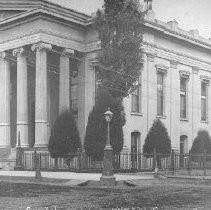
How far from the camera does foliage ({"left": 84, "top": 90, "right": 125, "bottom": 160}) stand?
3005cm

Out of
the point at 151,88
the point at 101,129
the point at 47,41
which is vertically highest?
the point at 47,41

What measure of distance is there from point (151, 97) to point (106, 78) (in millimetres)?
9186

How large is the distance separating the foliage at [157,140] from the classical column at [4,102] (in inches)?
407

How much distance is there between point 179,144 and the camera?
136ft

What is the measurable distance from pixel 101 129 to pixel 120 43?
5428 mm

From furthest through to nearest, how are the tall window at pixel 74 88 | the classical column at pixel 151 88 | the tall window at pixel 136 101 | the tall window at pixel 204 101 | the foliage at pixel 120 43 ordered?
1. the tall window at pixel 204 101
2. the tall window at pixel 74 88
3. the classical column at pixel 151 88
4. the tall window at pixel 136 101
5. the foliage at pixel 120 43

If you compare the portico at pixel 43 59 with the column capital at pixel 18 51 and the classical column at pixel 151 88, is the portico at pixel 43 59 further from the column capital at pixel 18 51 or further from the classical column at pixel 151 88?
the classical column at pixel 151 88

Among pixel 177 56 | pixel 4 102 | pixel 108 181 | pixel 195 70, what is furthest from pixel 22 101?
pixel 195 70

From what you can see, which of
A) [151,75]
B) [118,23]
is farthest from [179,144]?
[118,23]

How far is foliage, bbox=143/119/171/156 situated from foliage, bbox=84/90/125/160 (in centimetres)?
512

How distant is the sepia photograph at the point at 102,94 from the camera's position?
97.3 ft

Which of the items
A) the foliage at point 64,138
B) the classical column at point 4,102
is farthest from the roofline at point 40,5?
the foliage at point 64,138

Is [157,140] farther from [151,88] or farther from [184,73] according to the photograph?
[184,73]

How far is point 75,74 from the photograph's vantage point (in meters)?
38.6
